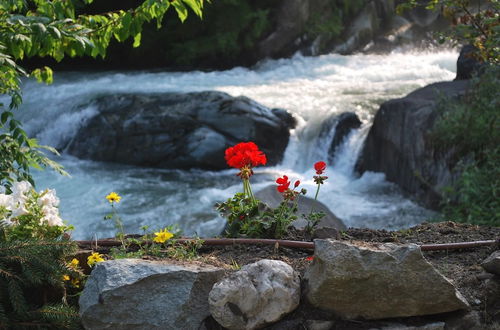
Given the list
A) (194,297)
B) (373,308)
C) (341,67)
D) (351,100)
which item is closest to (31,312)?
(194,297)

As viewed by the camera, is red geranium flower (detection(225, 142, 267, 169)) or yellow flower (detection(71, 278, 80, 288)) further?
red geranium flower (detection(225, 142, 267, 169))

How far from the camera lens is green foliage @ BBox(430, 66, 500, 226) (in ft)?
18.3

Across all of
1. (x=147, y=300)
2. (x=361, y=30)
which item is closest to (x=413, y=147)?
(x=147, y=300)

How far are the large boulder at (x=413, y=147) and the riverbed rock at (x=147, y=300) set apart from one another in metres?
4.44

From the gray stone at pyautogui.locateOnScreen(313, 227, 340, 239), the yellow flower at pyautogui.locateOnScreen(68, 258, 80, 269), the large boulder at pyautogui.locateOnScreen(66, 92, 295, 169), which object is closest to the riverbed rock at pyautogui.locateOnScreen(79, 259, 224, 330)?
the yellow flower at pyautogui.locateOnScreen(68, 258, 80, 269)

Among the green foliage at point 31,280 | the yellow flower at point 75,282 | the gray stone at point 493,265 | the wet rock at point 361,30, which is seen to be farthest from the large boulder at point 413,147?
the wet rock at point 361,30

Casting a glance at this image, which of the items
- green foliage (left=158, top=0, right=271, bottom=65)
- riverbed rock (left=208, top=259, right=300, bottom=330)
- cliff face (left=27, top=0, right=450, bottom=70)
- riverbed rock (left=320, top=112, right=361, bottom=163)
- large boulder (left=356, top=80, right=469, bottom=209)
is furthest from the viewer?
cliff face (left=27, top=0, right=450, bottom=70)

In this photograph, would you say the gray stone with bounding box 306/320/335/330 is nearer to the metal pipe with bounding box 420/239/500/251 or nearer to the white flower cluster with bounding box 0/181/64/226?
the metal pipe with bounding box 420/239/500/251

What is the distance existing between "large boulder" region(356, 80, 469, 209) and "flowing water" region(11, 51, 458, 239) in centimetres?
19

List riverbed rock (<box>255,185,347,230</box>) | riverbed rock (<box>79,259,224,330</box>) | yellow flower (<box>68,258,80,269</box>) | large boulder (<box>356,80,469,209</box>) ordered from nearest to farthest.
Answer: riverbed rock (<box>79,259,224,330</box>)
yellow flower (<box>68,258,80,269</box>)
riverbed rock (<box>255,185,347,230</box>)
large boulder (<box>356,80,469,209</box>)

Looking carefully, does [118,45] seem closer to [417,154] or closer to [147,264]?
[417,154]

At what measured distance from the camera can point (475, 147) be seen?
20.6 ft

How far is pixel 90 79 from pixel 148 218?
6.73 metres

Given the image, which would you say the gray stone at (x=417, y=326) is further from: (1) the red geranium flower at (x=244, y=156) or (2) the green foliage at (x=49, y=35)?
(2) the green foliage at (x=49, y=35)
